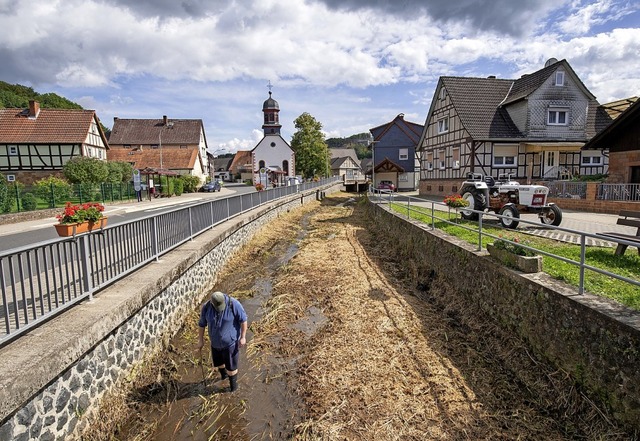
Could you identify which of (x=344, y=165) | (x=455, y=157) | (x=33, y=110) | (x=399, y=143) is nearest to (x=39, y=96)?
(x=33, y=110)

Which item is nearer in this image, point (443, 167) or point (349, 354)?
point (349, 354)

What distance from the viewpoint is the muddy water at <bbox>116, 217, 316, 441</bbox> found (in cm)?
435

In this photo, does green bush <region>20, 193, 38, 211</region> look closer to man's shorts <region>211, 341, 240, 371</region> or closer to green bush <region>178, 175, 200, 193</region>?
man's shorts <region>211, 341, 240, 371</region>

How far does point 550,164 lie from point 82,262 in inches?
1087

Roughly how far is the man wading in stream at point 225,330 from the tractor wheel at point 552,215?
9.52m

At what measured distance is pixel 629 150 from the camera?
53.5 feet

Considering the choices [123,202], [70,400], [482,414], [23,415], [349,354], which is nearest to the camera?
[23,415]

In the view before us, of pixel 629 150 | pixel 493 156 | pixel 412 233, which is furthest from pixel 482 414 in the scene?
pixel 493 156

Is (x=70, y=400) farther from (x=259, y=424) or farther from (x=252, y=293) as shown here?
(x=252, y=293)

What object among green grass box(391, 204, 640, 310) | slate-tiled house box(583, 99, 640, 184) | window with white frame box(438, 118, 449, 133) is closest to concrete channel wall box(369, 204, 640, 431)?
green grass box(391, 204, 640, 310)

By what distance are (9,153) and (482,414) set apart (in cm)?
4391

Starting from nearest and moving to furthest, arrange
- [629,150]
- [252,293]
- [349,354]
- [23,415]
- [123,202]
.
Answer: [23,415] → [349,354] → [252,293] → [629,150] → [123,202]

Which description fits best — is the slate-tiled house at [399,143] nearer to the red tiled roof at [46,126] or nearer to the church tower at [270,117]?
the church tower at [270,117]

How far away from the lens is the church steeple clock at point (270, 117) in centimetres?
6275
